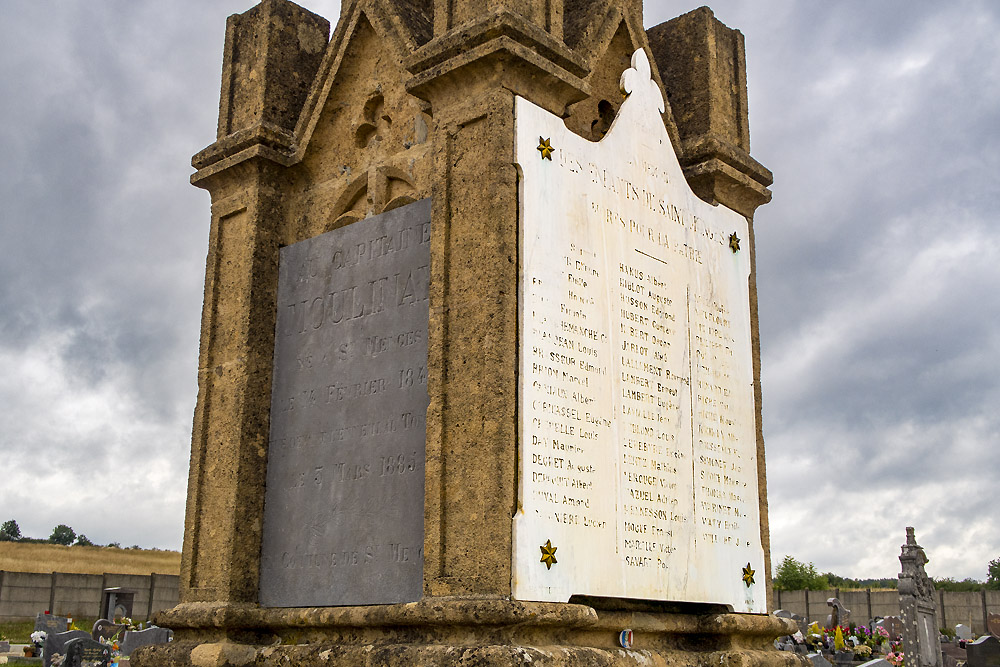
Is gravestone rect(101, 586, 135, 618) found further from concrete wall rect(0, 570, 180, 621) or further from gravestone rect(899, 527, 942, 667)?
gravestone rect(899, 527, 942, 667)

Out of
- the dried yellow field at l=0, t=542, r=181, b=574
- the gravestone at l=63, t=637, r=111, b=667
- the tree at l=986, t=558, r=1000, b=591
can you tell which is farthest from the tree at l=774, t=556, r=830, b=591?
the gravestone at l=63, t=637, r=111, b=667

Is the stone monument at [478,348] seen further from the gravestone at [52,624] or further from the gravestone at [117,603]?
the gravestone at [117,603]

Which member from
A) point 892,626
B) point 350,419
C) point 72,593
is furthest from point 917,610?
point 72,593

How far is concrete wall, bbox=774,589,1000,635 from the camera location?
89.9ft

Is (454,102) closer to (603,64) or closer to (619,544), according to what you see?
(603,64)

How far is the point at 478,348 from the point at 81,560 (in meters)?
35.0

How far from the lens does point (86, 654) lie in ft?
40.8

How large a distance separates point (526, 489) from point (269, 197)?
118 inches

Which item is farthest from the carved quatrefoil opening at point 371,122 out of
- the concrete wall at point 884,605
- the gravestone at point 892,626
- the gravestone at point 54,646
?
the concrete wall at point 884,605

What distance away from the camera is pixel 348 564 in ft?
18.3

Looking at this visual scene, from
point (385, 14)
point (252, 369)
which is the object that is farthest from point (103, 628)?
point (385, 14)

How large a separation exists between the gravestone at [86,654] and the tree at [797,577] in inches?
1187

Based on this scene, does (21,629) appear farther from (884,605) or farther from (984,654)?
(884,605)

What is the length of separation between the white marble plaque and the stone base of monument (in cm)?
15
